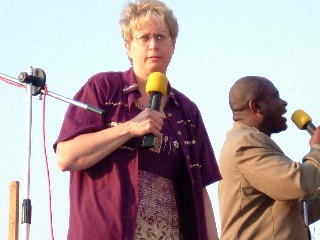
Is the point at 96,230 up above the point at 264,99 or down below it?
below

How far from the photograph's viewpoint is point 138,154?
324 centimetres

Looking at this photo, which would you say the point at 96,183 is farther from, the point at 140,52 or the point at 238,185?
the point at 238,185

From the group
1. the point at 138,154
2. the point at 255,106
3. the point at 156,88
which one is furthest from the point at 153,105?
the point at 255,106

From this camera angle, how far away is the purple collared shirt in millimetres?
3104

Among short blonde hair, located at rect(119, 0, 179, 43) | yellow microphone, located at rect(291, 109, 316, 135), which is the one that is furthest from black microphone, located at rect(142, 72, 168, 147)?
yellow microphone, located at rect(291, 109, 316, 135)

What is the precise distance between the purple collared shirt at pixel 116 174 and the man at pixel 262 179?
780 mm

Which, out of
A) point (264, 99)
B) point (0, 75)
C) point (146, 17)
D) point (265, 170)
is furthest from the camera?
point (264, 99)

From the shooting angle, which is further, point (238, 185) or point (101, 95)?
point (238, 185)

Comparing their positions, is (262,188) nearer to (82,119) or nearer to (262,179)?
(262,179)

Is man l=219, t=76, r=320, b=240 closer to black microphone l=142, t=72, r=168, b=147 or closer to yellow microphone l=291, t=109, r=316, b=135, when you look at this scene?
yellow microphone l=291, t=109, r=316, b=135

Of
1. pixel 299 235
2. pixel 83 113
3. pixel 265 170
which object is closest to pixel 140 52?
pixel 83 113

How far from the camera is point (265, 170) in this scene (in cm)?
428

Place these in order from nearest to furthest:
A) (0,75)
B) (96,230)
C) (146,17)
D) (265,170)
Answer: (96,230), (0,75), (146,17), (265,170)

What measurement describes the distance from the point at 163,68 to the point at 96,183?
63 centimetres
